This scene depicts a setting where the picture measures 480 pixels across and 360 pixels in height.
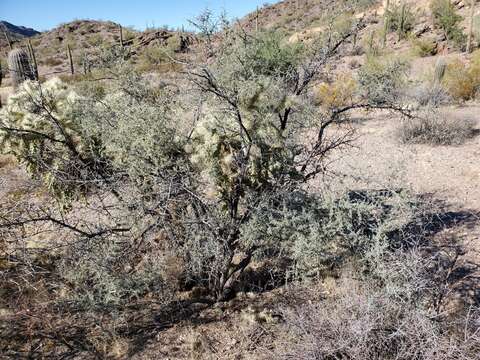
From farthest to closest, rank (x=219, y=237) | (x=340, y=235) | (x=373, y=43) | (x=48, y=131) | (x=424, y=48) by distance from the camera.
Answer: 1. (x=373, y=43)
2. (x=424, y=48)
3. (x=48, y=131)
4. (x=340, y=235)
5. (x=219, y=237)

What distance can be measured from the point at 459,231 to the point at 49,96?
5.72 meters

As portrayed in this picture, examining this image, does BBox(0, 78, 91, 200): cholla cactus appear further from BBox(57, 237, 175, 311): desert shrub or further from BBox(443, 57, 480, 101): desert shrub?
BBox(443, 57, 480, 101): desert shrub

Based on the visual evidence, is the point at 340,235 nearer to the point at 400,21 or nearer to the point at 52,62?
the point at 400,21

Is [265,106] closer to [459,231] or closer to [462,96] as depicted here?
[459,231]

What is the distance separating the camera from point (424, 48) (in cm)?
2308

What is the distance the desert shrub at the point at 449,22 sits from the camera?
888 inches

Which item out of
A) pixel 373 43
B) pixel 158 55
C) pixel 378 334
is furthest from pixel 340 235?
pixel 373 43

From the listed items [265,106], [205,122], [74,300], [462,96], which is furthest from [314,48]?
[462,96]

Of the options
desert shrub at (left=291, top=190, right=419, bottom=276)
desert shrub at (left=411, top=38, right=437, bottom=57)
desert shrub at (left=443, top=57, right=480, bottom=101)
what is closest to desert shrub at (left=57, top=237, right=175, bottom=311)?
desert shrub at (left=291, top=190, right=419, bottom=276)

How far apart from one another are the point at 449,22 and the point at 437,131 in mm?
17777

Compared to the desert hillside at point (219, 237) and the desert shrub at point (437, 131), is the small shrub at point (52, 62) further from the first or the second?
the desert hillside at point (219, 237)

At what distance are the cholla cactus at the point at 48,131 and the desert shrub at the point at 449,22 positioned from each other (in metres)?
23.3

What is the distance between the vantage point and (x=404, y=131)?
9930 mm

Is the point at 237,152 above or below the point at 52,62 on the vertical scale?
below
